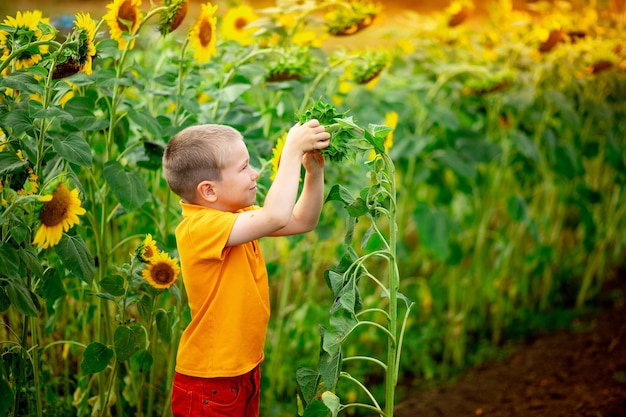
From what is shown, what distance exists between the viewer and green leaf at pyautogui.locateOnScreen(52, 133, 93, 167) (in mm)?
1504

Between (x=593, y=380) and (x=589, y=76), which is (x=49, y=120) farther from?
(x=589, y=76)

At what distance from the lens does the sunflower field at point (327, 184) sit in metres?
1.49

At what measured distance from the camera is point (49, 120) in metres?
1.62

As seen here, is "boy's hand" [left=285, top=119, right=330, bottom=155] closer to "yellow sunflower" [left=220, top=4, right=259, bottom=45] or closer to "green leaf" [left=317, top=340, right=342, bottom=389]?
"green leaf" [left=317, top=340, right=342, bottom=389]

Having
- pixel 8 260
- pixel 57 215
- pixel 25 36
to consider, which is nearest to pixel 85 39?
pixel 25 36

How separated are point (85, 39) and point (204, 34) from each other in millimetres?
399

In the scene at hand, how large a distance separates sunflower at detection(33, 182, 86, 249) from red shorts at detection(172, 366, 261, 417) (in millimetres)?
405

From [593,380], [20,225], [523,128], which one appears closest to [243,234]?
[20,225]

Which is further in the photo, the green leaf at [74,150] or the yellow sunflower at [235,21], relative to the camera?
the yellow sunflower at [235,21]

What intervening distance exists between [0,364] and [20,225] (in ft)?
0.94

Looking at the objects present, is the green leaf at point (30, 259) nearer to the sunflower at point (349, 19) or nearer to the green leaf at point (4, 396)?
the green leaf at point (4, 396)

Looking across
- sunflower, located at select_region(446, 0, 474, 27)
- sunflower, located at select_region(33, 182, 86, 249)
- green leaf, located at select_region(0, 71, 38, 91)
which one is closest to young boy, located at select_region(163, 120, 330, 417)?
sunflower, located at select_region(33, 182, 86, 249)

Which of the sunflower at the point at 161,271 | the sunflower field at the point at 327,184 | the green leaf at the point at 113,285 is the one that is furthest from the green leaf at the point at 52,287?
the sunflower at the point at 161,271

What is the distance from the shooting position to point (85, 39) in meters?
1.50
